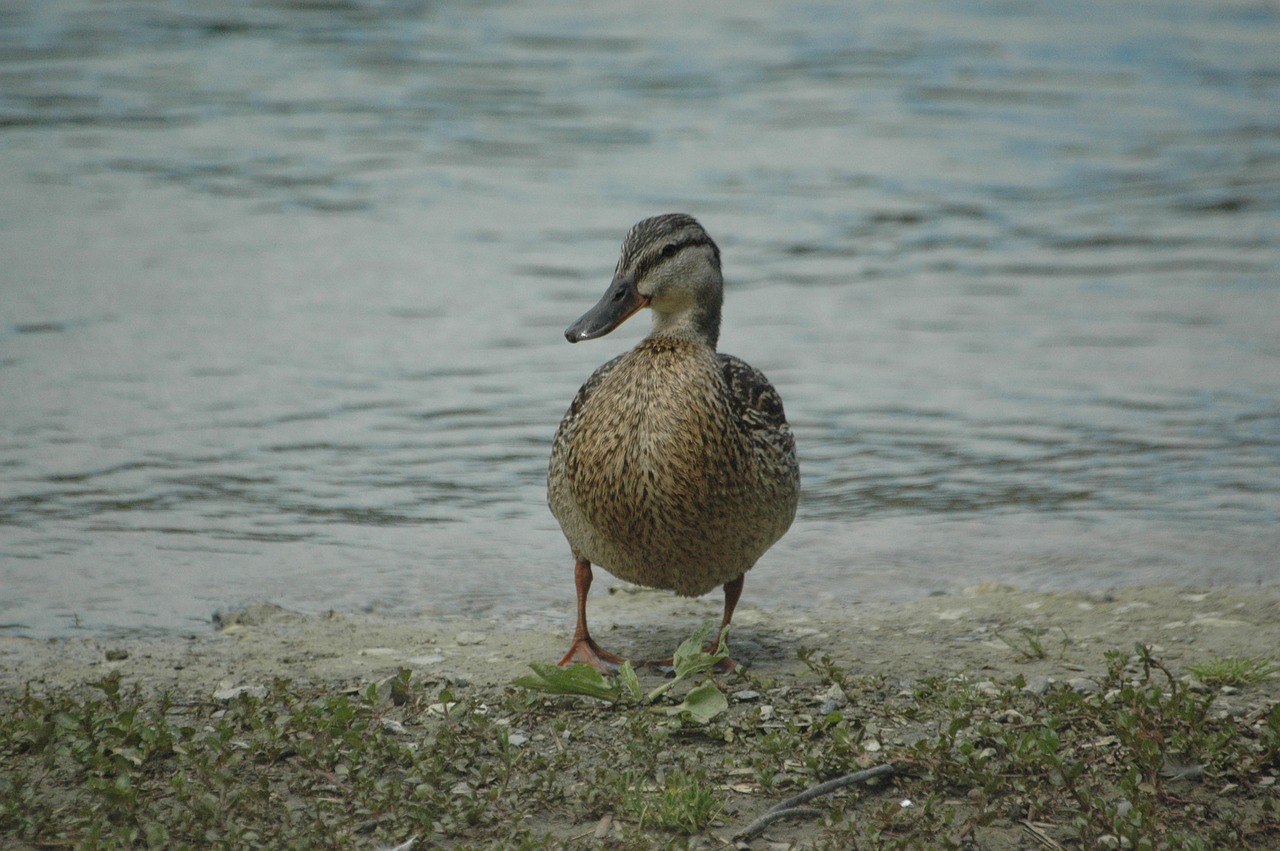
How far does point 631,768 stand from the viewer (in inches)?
168

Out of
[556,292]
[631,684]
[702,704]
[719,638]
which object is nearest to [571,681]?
[631,684]

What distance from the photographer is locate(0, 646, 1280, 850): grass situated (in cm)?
391

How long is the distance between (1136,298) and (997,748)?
302 inches

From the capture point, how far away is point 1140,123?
1719 centimetres

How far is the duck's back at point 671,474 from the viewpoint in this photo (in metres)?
5.05

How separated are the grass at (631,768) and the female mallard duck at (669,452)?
566mm

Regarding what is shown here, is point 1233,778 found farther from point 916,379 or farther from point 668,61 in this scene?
point 668,61

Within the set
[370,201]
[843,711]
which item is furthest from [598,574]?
[370,201]

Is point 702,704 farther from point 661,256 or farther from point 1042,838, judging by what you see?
point 661,256

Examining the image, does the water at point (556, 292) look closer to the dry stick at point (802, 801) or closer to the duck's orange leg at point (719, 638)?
the duck's orange leg at point (719, 638)

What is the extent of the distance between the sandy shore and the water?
363 mm

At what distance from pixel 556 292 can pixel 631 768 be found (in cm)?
731

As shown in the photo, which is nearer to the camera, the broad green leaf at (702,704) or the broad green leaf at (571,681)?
the broad green leaf at (702,704)

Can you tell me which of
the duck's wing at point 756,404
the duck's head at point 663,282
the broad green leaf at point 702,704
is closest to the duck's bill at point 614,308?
the duck's head at point 663,282
